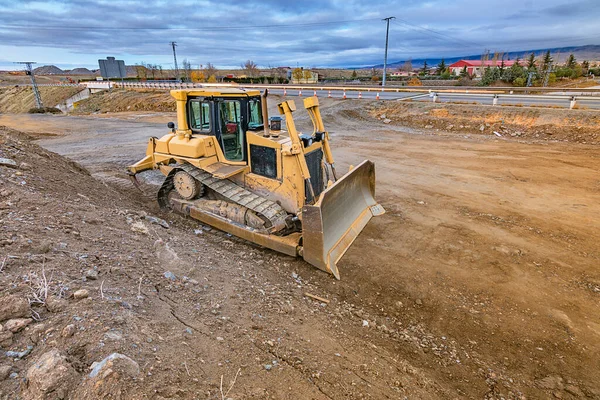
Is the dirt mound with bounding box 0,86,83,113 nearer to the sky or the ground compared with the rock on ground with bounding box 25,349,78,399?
nearer to the sky

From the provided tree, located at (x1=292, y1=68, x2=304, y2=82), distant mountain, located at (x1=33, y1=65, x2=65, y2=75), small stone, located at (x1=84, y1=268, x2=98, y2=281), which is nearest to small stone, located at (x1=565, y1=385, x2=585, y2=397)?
small stone, located at (x1=84, y1=268, x2=98, y2=281)

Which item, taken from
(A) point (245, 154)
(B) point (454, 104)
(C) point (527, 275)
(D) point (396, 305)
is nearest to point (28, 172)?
(A) point (245, 154)

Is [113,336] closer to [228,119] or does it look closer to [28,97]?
[228,119]

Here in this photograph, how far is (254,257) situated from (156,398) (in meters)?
3.61

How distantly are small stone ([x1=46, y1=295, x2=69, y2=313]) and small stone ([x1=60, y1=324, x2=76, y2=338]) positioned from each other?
33cm

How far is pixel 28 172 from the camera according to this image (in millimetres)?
6668

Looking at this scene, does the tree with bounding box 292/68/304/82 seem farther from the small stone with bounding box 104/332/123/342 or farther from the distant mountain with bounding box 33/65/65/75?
the distant mountain with bounding box 33/65/65/75

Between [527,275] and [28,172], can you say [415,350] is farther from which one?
[28,172]

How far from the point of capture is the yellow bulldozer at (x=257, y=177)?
592 cm

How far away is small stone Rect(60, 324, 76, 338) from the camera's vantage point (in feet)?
9.09

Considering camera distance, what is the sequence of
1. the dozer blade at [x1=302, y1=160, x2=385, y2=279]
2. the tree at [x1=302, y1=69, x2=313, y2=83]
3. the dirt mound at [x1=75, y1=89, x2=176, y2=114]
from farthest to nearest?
the tree at [x1=302, y1=69, x2=313, y2=83], the dirt mound at [x1=75, y1=89, x2=176, y2=114], the dozer blade at [x1=302, y1=160, x2=385, y2=279]

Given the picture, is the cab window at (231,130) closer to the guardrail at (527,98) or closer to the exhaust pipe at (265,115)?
the exhaust pipe at (265,115)

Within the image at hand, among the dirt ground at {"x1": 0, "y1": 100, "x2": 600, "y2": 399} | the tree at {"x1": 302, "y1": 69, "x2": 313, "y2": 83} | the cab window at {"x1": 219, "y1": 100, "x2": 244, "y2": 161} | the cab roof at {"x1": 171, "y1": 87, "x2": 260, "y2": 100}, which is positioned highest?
the tree at {"x1": 302, "y1": 69, "x2": 313, "y2": 83}

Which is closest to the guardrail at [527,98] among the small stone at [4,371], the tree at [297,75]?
the small stone at [4,371]
